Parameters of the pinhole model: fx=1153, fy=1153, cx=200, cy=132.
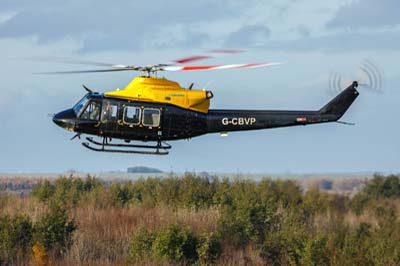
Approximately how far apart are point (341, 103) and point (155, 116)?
5646 mm

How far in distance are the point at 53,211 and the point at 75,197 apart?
528 inches

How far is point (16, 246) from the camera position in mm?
44688

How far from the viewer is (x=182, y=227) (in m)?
46.7

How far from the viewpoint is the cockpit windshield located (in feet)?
104

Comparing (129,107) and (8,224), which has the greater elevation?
(129,107)

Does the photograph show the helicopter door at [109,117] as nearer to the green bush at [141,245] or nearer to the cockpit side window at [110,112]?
the cockpit side window at [110,112]

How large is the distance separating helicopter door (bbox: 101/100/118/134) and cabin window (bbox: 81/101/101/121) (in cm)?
17

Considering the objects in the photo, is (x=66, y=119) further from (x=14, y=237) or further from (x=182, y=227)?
(x=182, y=227)

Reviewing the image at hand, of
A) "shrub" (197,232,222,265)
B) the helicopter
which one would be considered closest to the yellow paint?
the helicopter

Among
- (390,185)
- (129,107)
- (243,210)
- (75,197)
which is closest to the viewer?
(129,107)

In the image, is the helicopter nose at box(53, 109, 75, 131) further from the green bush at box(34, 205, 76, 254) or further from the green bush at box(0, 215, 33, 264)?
the green bush at box(34, 205, 76, 254)

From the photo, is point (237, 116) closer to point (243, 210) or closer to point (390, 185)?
point (243, 210)

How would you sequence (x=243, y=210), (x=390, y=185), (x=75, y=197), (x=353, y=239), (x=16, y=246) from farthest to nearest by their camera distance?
(x=390, y=185), (x=75, y=197), (x=243, y=210), (x=16, y=246), (x=353, y=239)

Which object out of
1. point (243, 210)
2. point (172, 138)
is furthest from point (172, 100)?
point (243, 210)
